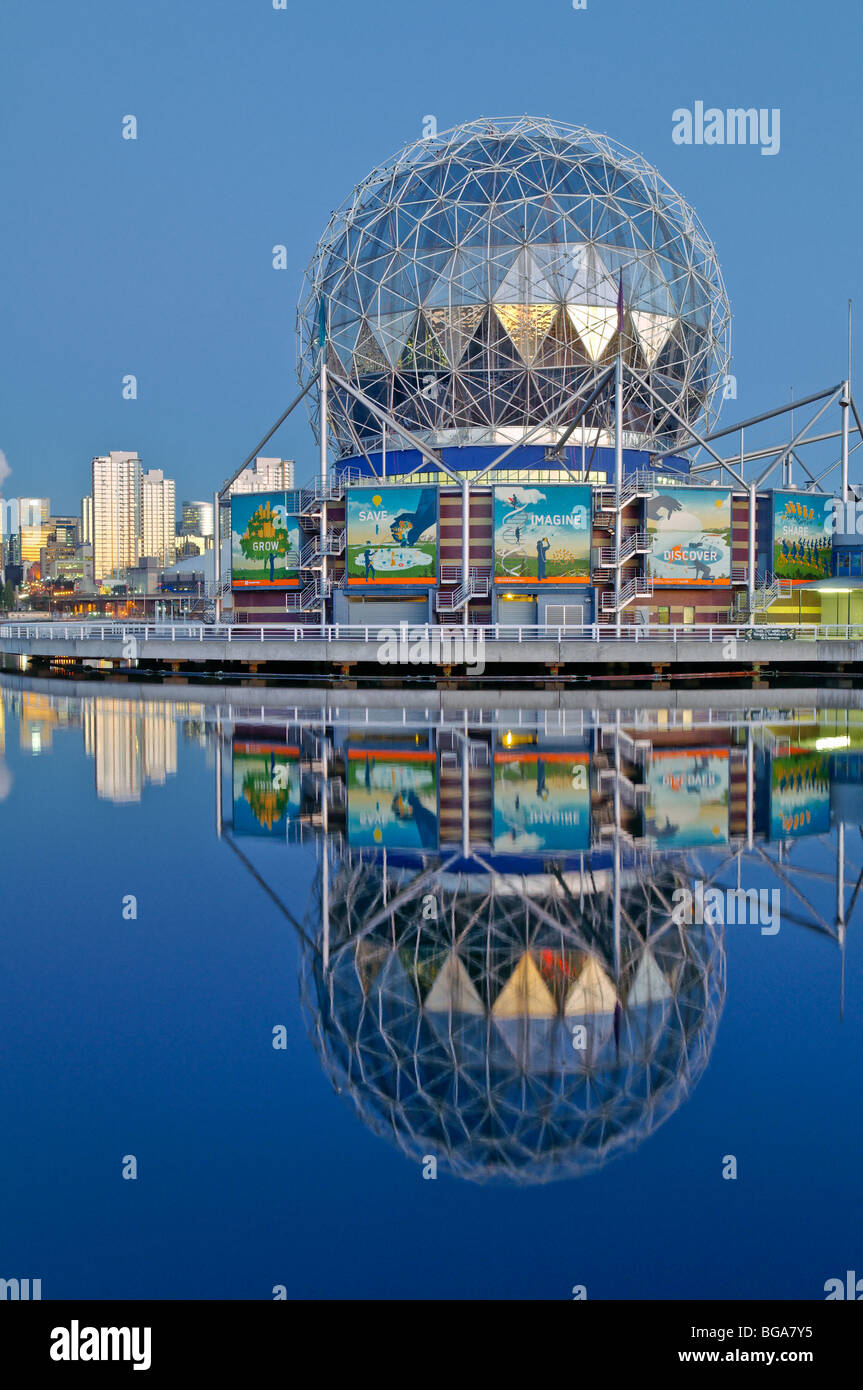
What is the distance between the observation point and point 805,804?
15891 millimetres

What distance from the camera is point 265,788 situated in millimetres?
17172

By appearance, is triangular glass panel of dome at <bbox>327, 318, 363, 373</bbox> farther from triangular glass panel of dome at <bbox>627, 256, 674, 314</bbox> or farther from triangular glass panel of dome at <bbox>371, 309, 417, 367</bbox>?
triangular glass panel of dome at <bbox>627, 256, 674, 314</bbox>

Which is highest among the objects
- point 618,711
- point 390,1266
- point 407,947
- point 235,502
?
point 235,502

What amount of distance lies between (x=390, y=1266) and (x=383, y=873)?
6643mm

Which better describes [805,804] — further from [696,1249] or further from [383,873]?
[696,1249]

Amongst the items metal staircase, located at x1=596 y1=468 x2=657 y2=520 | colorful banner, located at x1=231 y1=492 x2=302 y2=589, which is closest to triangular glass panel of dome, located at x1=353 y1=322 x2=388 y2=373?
colorful banner, located at x1=231 y1=492 x2=302 y2=589

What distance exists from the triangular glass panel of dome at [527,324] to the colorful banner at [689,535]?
9.74 metres

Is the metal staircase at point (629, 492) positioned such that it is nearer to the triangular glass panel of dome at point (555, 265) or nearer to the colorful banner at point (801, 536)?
the colorful banner at point (801, 536)

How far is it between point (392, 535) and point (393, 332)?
465 inches

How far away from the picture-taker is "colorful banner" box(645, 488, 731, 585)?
51188 millimetres

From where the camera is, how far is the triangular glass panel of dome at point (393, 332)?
55688 millimetres

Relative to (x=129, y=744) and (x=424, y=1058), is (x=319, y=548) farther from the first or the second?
(x=424, y=1058)

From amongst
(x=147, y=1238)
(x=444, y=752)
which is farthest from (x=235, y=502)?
(x=147, y=1238)

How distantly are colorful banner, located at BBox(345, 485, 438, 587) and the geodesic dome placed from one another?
710 centimetres
